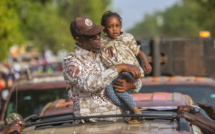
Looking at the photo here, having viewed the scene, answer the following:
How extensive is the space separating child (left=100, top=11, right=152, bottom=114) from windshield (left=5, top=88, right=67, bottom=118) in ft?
11.3

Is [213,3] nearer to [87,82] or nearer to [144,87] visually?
[144,87]

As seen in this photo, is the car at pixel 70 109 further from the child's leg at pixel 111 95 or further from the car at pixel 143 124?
the child's leg at pixel 111 95

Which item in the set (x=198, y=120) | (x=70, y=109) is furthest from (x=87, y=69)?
(x=70, y=109)

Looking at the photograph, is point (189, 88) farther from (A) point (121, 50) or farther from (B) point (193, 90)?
(A) point (121, 50)

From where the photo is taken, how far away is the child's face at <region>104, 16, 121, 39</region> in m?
4.78

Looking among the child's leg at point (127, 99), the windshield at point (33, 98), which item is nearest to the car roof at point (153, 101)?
Answer: the child's leg at point (127, 99)

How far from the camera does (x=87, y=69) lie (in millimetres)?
4477

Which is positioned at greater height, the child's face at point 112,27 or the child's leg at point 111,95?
the child's face at point 112,27

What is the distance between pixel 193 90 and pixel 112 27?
2462 mm

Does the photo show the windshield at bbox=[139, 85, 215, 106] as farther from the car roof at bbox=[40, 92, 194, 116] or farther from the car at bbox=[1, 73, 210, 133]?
the car roof at bbox=[40, 92, 194, 116]

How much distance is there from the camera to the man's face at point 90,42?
4508 millimetres

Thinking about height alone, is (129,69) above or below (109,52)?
below

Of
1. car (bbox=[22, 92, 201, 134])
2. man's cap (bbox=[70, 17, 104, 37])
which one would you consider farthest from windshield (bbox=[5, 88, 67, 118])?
man's cap (bbox=[70, 17, 104, 37])

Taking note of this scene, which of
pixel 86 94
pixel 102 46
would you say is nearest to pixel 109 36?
pixel 102 46
